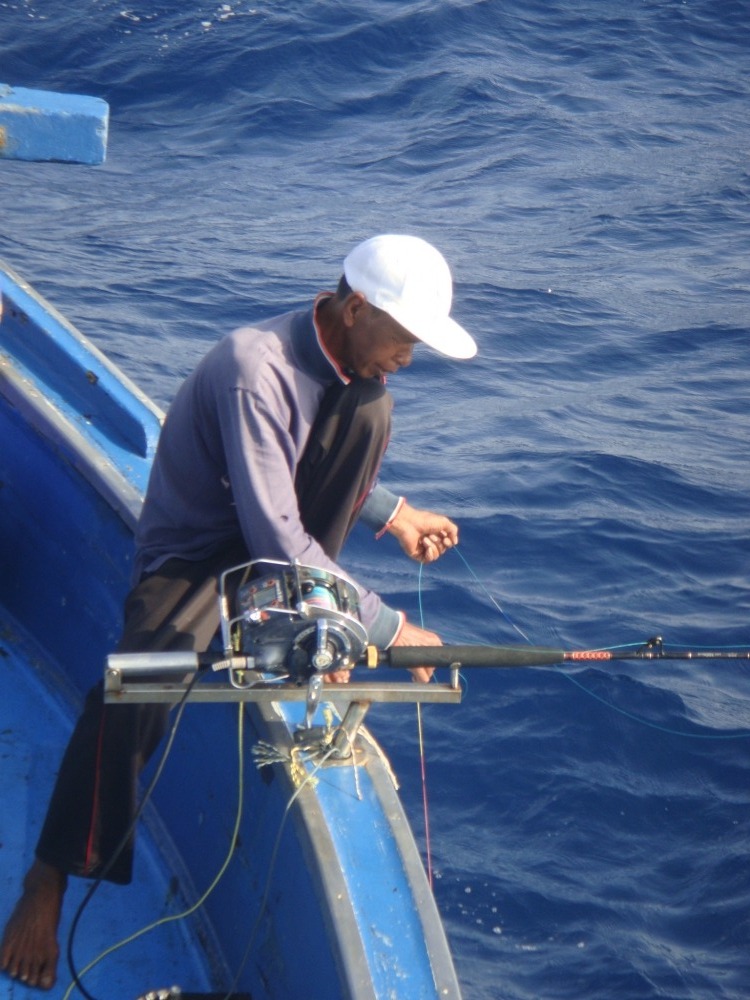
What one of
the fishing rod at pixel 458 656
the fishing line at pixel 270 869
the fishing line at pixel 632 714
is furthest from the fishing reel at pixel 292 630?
the fishing line at pixel 632 714

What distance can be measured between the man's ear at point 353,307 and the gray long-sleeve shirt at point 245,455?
81 millimetres

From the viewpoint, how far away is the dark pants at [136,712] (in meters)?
2.57

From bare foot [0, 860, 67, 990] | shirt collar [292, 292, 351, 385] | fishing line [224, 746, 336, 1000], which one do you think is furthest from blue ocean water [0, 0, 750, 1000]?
shirt collar [292, 292, 351, 385]

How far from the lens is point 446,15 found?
512 inches

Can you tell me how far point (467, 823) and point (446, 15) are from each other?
11244 mm

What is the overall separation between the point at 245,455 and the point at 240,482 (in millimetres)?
57

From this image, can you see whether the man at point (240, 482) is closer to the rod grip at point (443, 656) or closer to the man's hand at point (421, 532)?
the rod grip at point (443, 656)

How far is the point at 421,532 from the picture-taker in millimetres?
3121

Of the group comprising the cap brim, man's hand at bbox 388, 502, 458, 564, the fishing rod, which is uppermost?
the cap brim

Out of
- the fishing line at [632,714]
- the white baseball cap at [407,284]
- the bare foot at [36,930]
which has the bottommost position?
the fishing line at [632,714]

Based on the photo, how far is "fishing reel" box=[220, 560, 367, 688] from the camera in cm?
219

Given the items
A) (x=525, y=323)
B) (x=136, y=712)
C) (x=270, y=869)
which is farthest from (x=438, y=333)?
(x=525, y=323)

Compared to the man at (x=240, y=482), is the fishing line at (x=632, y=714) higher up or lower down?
lower down

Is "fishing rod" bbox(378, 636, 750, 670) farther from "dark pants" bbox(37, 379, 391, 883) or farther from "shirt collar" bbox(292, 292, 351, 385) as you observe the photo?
"shirt collar" bbox(292, 292, 351, 385)
